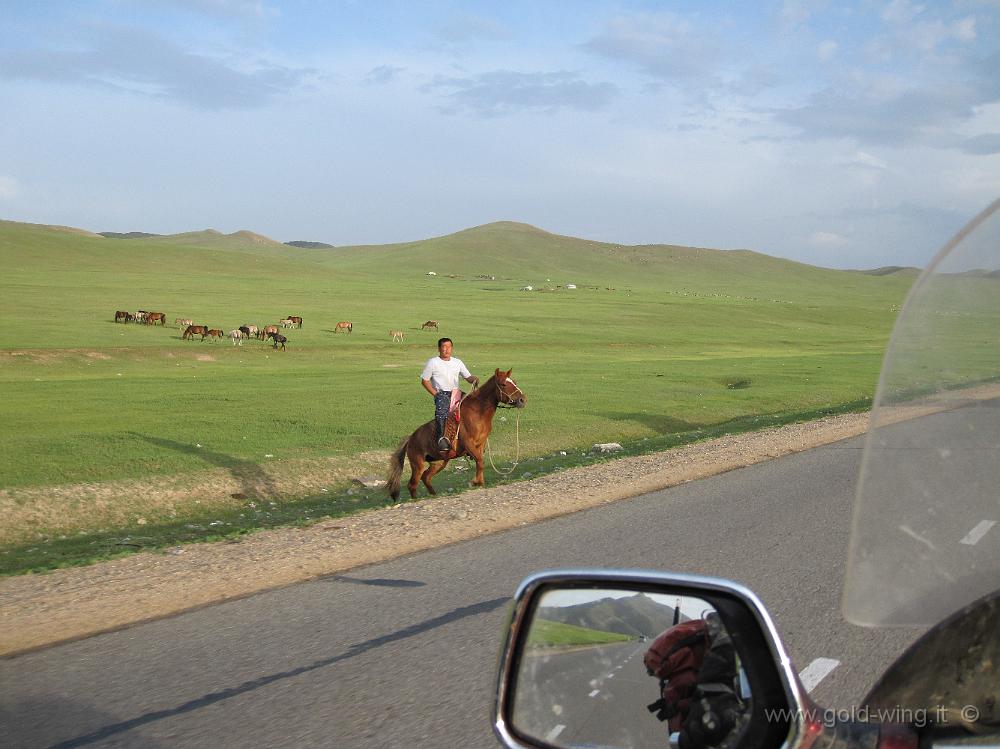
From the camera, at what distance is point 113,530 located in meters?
13.9

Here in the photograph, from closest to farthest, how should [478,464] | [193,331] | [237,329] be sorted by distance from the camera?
1. [478,464]
2. [193,331]
3. [237,329]

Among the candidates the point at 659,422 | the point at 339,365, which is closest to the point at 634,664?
the point at 659,422

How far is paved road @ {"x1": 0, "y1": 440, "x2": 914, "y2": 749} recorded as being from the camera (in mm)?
5195

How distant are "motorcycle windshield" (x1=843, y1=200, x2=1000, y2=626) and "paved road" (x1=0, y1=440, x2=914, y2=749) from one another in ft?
2.03

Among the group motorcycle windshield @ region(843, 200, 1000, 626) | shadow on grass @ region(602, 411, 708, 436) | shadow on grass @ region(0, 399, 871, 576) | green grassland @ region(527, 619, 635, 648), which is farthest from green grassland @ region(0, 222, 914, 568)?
motorcycle windshield @ region(843, 200, 1000, 626)

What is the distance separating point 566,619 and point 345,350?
165 ft

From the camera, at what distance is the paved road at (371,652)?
520 cm

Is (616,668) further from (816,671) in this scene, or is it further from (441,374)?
(441,374)

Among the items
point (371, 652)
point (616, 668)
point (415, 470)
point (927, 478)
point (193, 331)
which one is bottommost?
point (193, 331)

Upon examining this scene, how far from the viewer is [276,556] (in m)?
Result: 9.52

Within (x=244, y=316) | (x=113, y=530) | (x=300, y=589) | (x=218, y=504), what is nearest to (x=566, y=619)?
(x=300, y=589)

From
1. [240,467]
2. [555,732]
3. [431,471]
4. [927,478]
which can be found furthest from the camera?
[240,467]

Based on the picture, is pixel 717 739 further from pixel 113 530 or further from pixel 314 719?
pixel 113 530

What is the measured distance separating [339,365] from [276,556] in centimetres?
3567
